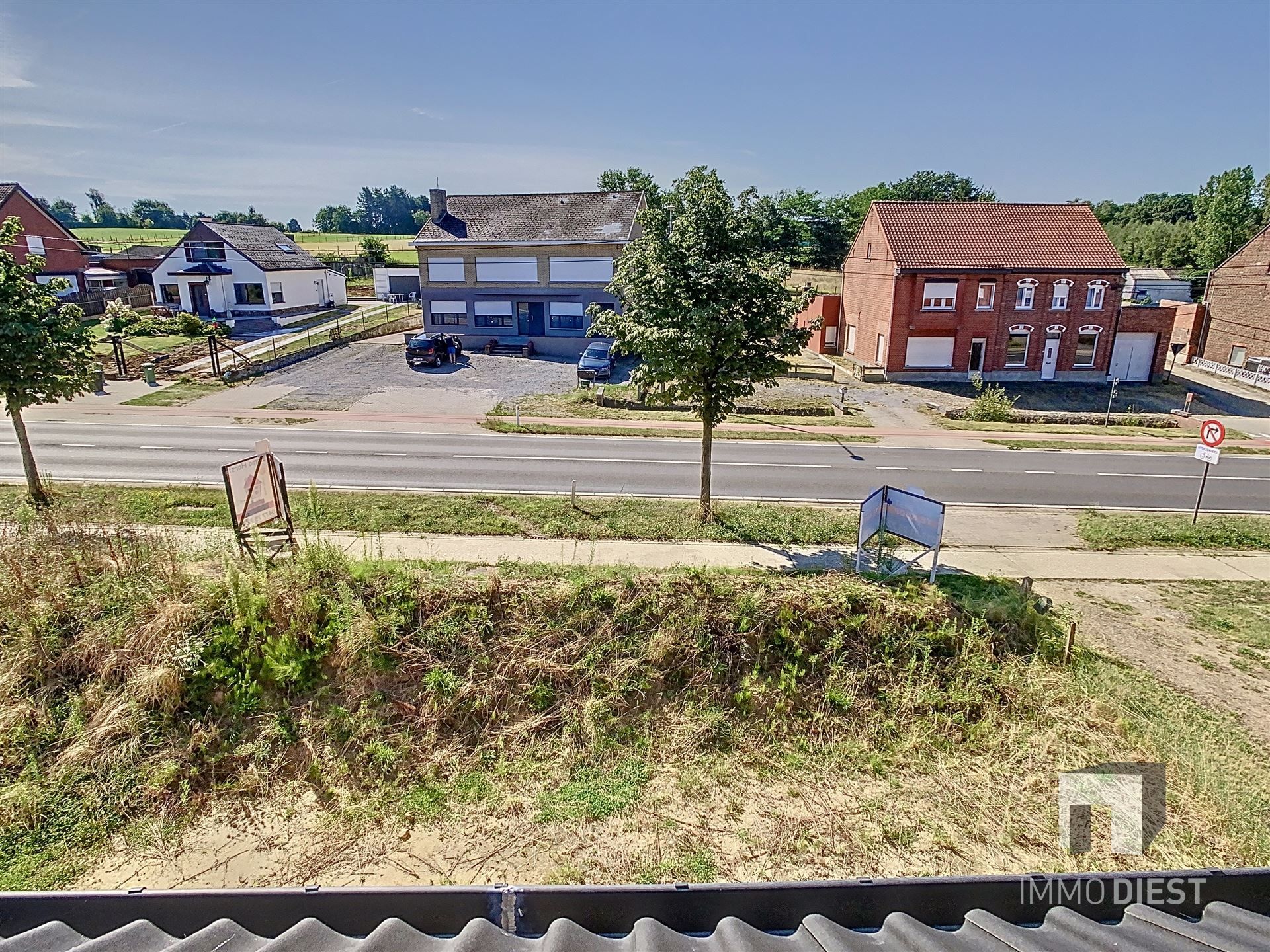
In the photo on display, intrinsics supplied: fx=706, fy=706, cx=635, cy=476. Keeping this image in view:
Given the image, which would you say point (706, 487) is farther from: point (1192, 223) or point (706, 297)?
point (1192, 223)

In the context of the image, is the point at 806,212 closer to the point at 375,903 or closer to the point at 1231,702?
the point at 1231,702

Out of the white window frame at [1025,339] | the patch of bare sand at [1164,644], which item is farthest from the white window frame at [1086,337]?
the patch of bare sand at [1164,644]

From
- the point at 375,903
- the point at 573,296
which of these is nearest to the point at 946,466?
the point at 375,903

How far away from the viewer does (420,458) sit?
2025 centimetres

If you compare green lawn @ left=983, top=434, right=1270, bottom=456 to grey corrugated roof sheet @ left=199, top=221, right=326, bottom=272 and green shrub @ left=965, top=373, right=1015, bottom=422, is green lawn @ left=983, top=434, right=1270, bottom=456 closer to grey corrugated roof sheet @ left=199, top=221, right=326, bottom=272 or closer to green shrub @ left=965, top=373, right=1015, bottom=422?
green shrub @ left=965, top=373, right=1015, bottom=422

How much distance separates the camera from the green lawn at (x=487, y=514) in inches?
555

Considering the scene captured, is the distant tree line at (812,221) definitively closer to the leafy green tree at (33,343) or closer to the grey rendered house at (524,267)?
the grey rendered house at (524,267)

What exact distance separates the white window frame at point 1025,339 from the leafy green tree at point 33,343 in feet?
116

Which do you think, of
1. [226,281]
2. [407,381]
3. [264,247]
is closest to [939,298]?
[407,381]


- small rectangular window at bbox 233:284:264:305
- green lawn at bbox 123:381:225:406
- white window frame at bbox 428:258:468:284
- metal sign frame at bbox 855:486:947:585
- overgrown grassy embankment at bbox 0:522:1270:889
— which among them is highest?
white window frame at bbox 428:258:468:284

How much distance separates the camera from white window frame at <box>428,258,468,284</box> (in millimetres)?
40531

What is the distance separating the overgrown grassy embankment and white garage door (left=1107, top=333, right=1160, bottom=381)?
30.7 m

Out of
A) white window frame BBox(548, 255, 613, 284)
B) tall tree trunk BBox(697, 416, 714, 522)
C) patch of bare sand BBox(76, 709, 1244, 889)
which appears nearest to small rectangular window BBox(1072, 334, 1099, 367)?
white window frame BBox(548, 255, 613, 284)

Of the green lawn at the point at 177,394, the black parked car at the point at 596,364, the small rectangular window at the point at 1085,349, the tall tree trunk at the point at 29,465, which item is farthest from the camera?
the small rectangular window at the point at 1085,349
